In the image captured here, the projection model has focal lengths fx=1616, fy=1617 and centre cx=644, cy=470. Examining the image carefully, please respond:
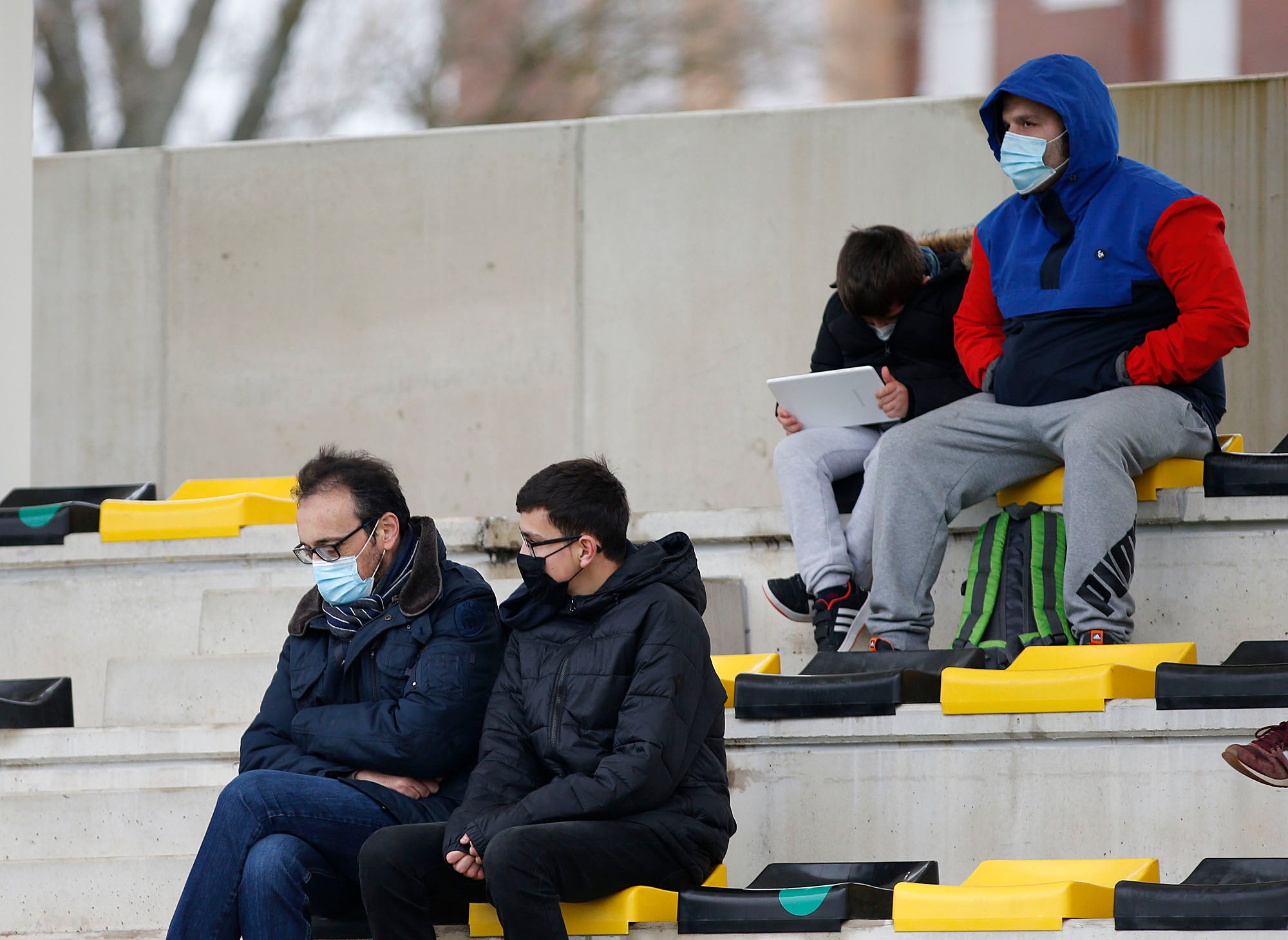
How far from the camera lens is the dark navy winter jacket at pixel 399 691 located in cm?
275

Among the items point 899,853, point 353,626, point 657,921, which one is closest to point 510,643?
point 353,626

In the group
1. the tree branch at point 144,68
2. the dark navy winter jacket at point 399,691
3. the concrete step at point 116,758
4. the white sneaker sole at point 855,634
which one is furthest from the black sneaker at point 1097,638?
the tree branch at point 144,68


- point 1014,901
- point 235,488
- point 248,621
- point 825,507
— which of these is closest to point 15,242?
point 235,488

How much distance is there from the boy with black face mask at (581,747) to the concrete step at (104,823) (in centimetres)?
87

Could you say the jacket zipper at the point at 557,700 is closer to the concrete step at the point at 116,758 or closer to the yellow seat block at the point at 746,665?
the yellow seat block at the point at 746,665

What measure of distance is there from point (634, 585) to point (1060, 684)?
0.83 meters

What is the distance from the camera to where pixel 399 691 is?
2838mm

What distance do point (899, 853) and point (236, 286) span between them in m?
3.90

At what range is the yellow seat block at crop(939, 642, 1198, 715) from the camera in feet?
9.58

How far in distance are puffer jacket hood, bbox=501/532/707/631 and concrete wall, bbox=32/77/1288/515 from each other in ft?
9.26

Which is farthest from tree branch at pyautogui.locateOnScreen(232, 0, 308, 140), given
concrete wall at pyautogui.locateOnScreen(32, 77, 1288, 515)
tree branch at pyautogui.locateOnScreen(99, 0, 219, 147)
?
concrete wall at pyautogui.locateOnScreen(32, 77, 1288, 515)

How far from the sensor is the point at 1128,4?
13344 millimetres

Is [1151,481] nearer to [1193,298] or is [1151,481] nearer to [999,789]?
[1193,298]

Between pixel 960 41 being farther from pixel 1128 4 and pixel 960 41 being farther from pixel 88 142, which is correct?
pixel 88 142
